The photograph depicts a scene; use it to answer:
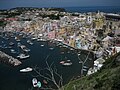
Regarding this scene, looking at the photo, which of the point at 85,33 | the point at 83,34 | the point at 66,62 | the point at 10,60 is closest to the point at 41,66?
the point at 66,62

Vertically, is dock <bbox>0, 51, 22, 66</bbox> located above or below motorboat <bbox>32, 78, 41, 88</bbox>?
below

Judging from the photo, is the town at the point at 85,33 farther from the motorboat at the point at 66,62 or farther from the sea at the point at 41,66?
the motorboat at the point at 66,62

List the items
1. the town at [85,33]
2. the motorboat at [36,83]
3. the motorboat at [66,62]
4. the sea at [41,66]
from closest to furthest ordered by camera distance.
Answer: the motorboat at [36,83] < the sea at [41,66] < the motorboat at [66,62] < the town at [85,33]

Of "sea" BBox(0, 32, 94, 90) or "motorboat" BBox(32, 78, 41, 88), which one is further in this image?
"sea" BBox(0, 32, 94, 90)

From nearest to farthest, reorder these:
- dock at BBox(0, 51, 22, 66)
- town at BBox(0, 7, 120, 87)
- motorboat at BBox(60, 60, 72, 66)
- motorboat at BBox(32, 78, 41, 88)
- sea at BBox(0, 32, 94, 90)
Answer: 1. motorboat at BBox(32, 78, 41, 88)
2. sea at BBox(0, 32, 94, 90)
3. motorboat at BBox(60, 60, 72, 66)
4. dock at BBox(0, 51, 22, 66)
5. town at BBox(0, 7, 120, 87)

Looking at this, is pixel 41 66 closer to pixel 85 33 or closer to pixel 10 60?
pixel 10 60

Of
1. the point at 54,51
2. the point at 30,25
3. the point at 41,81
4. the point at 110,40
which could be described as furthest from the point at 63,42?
the point at 41,81

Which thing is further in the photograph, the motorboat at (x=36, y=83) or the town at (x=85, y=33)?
the town at (x=85, y=33)

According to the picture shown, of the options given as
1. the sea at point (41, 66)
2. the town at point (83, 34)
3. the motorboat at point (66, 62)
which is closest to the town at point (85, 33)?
the town at point (83, 34)

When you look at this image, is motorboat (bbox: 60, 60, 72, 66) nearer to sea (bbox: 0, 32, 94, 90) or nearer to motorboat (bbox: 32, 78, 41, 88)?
sea (bbox: 0, 32, 94, 90)

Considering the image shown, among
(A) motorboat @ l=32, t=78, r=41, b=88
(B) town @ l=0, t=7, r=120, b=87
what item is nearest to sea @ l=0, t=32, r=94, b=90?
(A) motorboat @ l=32, t=78, r=41, b=88

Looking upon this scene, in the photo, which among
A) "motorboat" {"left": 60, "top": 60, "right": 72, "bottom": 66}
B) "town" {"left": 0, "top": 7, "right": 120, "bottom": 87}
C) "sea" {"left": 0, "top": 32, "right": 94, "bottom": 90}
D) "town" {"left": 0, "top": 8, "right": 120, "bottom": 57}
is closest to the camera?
"sea" {"left": 0, "top": 32, "right": 94, "bottom": 90}
